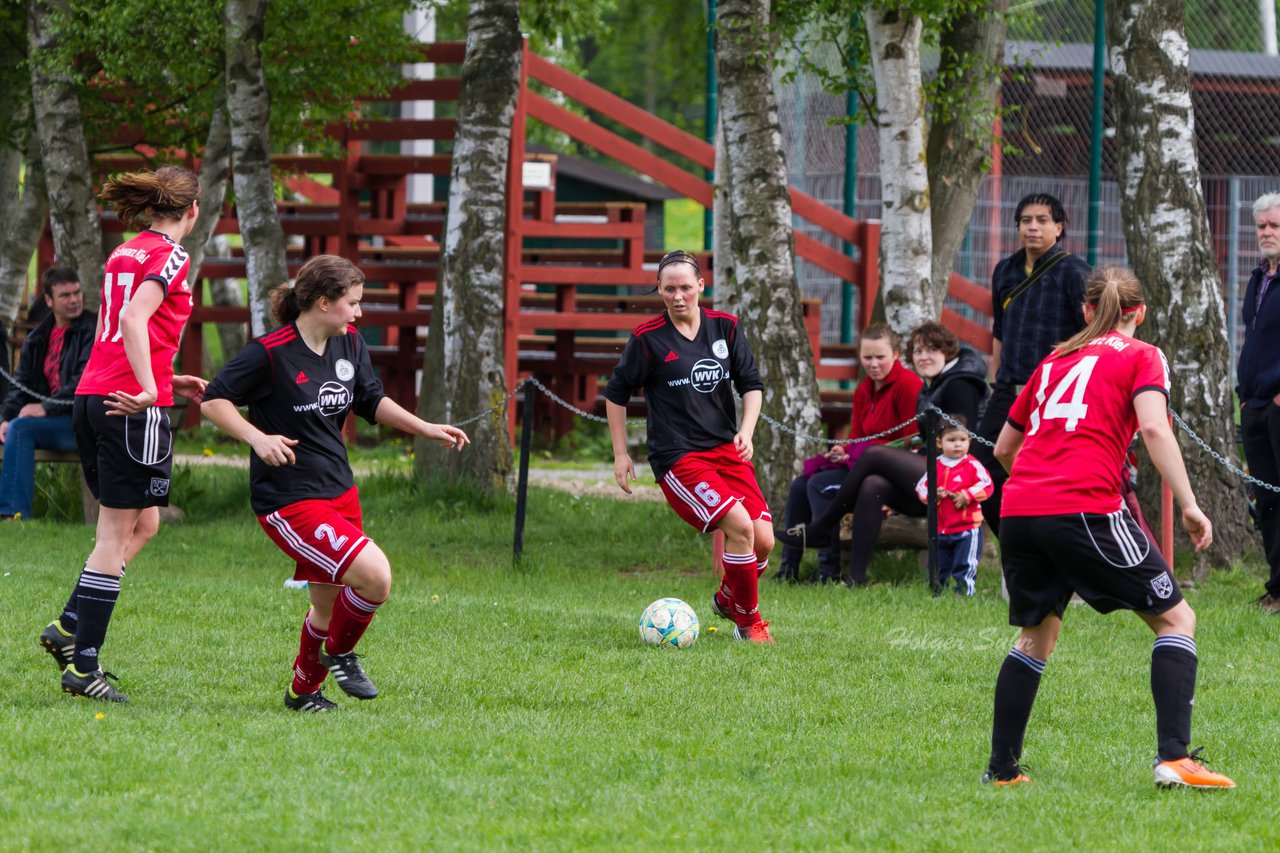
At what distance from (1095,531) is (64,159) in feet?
35.1

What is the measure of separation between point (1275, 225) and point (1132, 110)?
6.85 ft

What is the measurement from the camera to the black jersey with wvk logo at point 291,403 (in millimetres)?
6254

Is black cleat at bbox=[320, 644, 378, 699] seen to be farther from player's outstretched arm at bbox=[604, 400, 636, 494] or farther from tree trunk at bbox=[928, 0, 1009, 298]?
tree trunk at bbox=[928, 0, 1009, 298]

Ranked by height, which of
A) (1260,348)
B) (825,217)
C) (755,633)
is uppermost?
(825,217)

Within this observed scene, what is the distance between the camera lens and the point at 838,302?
20828 mm

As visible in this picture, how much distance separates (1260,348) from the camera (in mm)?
9273

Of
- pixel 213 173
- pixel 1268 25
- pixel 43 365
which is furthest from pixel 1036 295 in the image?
pixel 1268 25

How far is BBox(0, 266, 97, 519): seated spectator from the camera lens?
11844mm

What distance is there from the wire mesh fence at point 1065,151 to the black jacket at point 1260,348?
9.95 m

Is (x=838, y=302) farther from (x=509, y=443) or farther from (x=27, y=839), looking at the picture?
(x=27, y=839)

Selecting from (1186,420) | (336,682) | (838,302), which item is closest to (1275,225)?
(1186,420)

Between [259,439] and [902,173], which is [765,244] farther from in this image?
[259,439]

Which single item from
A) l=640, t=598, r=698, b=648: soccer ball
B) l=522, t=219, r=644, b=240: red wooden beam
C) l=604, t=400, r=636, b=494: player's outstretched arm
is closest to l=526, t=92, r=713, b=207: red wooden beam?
l=522, t=219, r=644, b=240: red wooden beam

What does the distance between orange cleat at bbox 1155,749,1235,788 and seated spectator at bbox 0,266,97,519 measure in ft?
28.2
